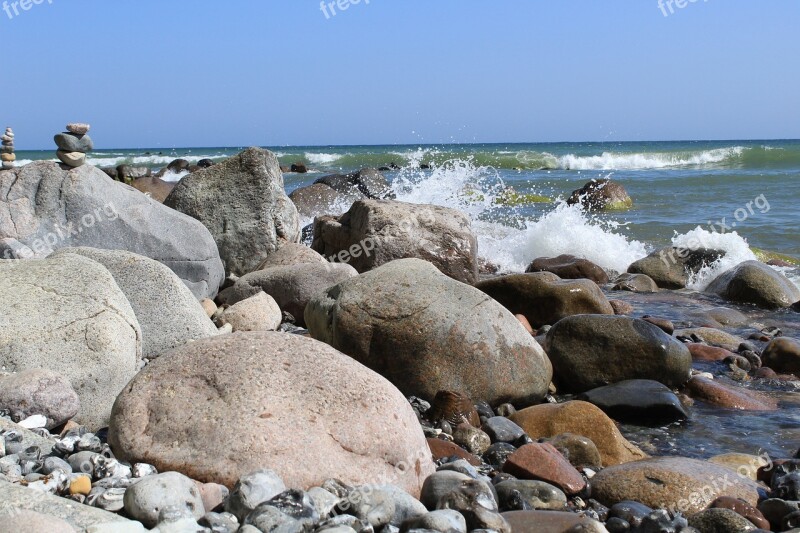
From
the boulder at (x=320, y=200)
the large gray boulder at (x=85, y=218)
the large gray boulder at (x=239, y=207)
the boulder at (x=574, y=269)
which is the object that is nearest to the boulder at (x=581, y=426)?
the large gray boulder at (x=85, y=218)

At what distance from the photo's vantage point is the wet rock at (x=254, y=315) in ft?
23.4

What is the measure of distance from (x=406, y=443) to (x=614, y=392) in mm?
2524

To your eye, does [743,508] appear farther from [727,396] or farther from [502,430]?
→ [727,396]

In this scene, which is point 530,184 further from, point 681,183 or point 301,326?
point 301,326

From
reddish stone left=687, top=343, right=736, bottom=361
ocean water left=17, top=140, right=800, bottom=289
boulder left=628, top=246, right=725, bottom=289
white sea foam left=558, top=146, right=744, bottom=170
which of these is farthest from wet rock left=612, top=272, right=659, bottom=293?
white sea foam left=558, top=146, right=744, bottom=170

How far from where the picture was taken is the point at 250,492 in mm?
3125

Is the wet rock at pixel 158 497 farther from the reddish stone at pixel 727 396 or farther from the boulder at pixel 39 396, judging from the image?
the reddish stone at pixel 727 396

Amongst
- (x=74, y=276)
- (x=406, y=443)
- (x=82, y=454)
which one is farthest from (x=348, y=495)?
(x=74, y=276)

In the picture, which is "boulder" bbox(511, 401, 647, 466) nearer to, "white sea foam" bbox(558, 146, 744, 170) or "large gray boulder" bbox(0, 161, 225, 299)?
"large gray boulder" bbox(0, 161, 225, 299)

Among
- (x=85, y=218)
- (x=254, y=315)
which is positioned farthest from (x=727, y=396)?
(x=85, y=218)

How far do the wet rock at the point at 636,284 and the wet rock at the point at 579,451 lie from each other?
6.27 meters

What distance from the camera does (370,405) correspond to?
375cm

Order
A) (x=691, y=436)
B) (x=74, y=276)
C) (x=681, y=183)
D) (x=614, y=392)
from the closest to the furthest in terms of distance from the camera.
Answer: (x=74, y=276), (x=691, y=436), (x=614, y=392), (x=681, y=183)

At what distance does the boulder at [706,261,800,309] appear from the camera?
384 inches
